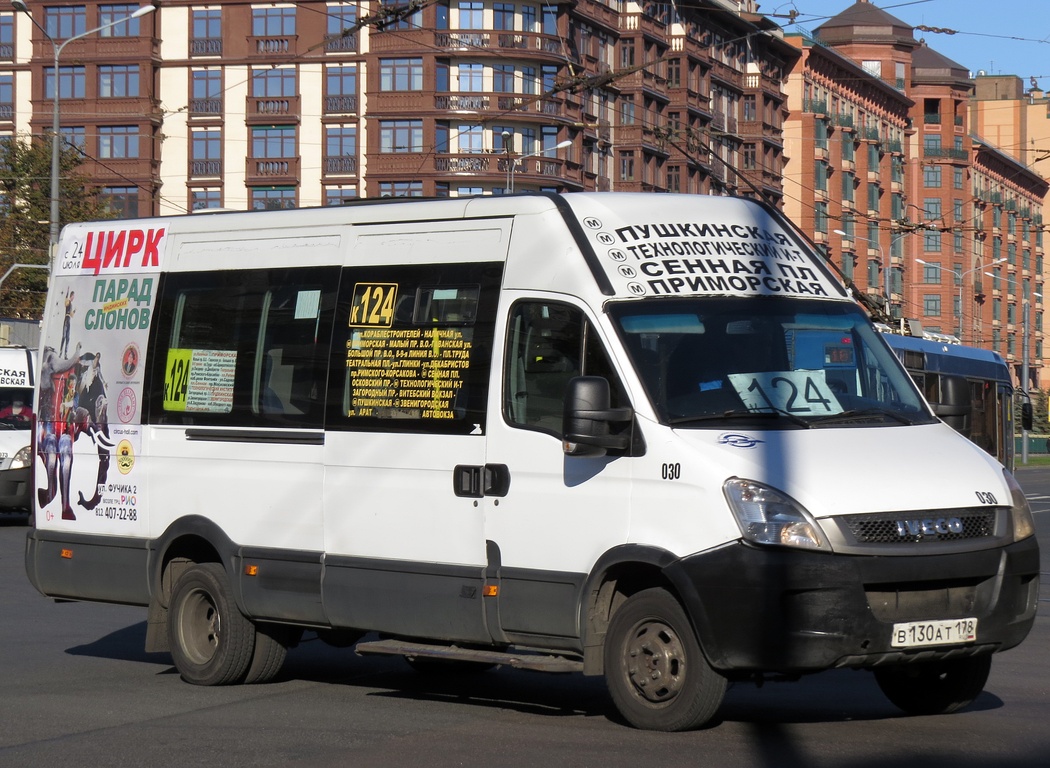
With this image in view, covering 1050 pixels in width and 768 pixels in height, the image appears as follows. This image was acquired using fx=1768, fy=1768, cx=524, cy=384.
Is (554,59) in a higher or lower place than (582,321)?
higher

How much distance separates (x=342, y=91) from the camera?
67.0 m

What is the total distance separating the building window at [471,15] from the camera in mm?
66250

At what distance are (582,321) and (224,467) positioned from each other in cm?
273

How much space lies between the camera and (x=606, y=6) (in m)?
70.2

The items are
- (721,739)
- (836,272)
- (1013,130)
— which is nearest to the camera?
(721,739)

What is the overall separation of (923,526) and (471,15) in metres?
60.3

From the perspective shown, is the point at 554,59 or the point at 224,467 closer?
the point at 224,467

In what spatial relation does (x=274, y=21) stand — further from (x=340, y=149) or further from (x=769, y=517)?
(x=769, y=517)

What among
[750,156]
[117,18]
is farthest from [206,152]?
[750,156]

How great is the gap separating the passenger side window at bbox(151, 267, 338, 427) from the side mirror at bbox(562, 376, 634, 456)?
2.14 meters

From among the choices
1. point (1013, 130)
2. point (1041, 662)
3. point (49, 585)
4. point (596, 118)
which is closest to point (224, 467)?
point (49, 585)

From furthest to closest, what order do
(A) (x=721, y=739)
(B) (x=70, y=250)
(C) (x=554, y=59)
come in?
(C) (x=554, y=59) < (B) (x=70, y=250) < (A) (x=721, y=739)

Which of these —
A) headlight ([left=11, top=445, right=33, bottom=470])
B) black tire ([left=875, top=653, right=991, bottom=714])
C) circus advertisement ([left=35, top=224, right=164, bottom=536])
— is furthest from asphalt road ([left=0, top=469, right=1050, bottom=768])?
headlight ([left=11, top=445, right=33, bottom=470])

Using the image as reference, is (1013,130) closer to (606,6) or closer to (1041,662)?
(606,6)
